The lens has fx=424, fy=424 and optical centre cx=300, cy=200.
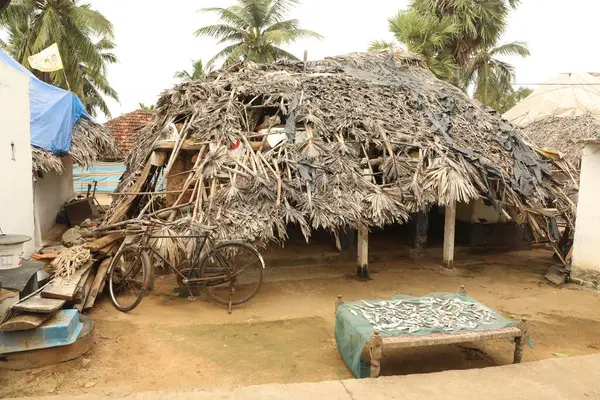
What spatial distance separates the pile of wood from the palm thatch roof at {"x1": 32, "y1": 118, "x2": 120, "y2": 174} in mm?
Result: 2804

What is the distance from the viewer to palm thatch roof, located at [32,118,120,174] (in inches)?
337

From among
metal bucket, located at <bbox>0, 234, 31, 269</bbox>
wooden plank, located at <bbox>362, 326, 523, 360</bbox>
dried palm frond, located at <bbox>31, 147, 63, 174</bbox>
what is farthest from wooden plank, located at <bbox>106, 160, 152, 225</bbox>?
wooden plank, located at <bbox>362, 326, 523, 360</bbox>

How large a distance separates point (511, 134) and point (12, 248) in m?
9.30

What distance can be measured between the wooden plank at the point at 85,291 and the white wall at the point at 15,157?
1.24 m

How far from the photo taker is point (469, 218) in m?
10.7

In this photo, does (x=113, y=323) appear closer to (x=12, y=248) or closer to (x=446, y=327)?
(x=12, y=248)

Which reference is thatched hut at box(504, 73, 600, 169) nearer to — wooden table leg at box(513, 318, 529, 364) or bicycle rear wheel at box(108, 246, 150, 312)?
wooden table leg at box(513, 318, 529, 364)

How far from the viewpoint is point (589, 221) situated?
24.9ft

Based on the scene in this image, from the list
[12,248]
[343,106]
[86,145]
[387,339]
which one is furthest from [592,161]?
[86,145]

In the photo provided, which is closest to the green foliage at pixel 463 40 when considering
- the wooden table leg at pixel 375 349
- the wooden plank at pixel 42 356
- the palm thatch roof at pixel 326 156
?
the palm thatch roof at pixel 326 156

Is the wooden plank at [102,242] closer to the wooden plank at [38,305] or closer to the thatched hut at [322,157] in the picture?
the thatched hut at [322,157]

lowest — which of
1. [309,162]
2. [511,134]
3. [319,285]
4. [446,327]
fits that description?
[319,285]

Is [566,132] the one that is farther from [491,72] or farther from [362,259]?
[362,259]

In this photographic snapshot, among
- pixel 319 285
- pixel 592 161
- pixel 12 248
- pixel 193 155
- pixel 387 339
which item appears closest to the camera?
pixel 387 339
